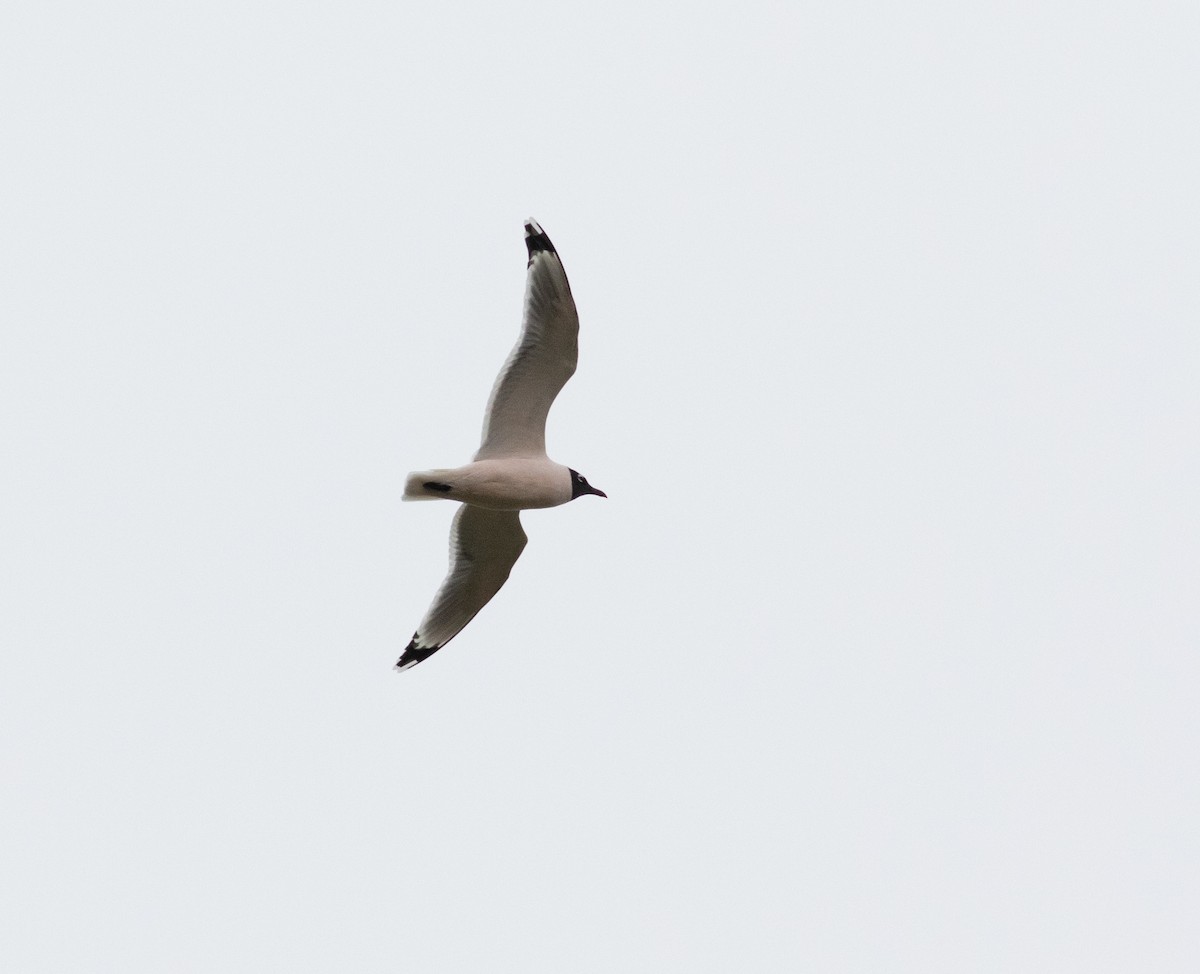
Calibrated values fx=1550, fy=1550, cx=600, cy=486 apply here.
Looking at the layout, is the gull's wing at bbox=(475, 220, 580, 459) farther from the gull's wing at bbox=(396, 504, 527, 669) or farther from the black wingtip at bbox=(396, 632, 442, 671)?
the black wingtip at bbox=(396, 632, 442, 671)

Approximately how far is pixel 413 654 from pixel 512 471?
2.04 m

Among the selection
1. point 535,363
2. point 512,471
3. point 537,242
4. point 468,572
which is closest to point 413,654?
point 468,572

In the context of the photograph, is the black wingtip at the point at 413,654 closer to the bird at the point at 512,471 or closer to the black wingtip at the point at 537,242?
the bird at the point at 512,471

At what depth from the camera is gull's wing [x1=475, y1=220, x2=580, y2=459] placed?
408 inches

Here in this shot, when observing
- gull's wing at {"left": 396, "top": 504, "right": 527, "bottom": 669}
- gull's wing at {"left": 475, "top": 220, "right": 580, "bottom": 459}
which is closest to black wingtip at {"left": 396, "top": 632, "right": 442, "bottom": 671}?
gull's wing at {"left": 396, "top": 504, "right": 527, "bottom": 669}

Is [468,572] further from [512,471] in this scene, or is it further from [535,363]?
[535,363]

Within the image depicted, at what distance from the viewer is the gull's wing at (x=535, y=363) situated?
1038 centimetres

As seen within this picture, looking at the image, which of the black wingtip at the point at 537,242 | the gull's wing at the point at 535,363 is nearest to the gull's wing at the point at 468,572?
the gull's wing at the point at 535,363

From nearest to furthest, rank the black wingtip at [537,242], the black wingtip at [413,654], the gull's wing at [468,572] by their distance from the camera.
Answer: the black wingtip at [537,242] → the gull's wing at [468,572] → the black wingtip at [413,654]

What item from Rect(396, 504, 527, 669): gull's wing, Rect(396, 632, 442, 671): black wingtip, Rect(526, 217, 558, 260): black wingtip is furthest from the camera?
Rect(396, 632, 442, 671): black wingtip

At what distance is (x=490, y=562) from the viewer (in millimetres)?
11742

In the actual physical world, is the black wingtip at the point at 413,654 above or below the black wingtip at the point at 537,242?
below

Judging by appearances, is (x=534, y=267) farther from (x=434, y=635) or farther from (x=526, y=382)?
(x=434, y=635)

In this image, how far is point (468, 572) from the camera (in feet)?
38.7
